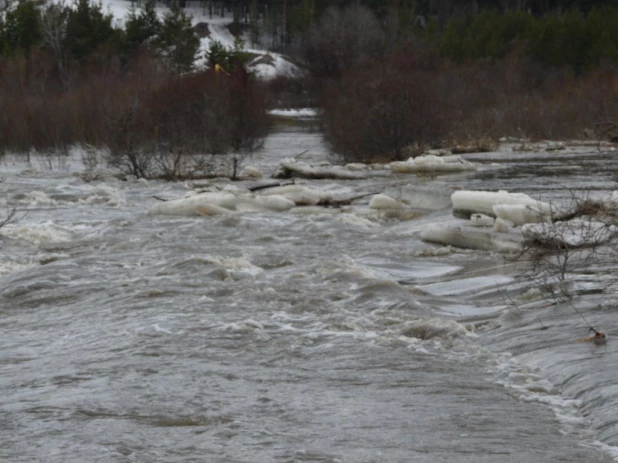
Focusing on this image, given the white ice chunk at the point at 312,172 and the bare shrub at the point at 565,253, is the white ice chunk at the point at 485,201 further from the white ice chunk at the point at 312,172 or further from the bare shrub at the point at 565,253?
the white ice chunk at the point at 312,172

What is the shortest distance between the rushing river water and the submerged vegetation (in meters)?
3.38

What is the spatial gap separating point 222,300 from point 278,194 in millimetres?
9089

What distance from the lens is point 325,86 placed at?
5809cm

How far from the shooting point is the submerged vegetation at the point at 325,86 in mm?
29766

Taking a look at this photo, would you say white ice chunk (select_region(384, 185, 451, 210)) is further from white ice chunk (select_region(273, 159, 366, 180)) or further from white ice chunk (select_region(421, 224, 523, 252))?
white ice chunk (select_region(273, 159, 366, 180))

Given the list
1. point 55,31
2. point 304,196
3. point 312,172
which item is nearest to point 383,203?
point 304,196

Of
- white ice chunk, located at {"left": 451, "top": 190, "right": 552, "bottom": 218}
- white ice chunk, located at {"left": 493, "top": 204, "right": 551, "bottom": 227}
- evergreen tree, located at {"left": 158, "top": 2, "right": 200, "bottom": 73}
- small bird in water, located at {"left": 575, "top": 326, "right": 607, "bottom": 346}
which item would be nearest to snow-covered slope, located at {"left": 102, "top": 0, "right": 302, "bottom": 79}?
evergreen tree, located at {"left": 158, "top": 2, "right": 200, "bottom": 73}

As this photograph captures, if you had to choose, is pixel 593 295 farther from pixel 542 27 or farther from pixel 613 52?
pixel 542 27

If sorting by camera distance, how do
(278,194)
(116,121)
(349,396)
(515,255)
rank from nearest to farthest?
(349,396) → (515,255) → (278,194) → (116,121)

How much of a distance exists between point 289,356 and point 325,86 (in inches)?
2017

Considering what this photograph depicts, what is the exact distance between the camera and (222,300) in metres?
9.80

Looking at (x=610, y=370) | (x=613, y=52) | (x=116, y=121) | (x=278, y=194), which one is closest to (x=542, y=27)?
(x=613, y=52)

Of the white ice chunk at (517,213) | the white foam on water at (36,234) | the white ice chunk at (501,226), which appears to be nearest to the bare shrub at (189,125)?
the white foam on water at (36,234)

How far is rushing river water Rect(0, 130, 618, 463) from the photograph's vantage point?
5762mm
